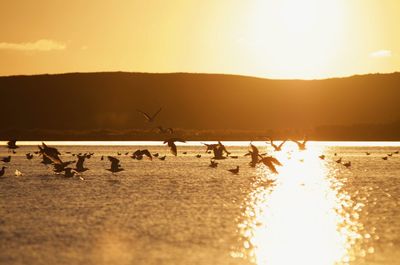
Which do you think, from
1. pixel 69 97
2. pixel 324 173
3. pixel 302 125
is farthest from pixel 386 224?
pixel 69 97

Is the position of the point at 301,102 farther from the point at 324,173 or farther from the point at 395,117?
the point at 324,173

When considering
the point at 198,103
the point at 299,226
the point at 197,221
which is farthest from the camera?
the point at 198,103

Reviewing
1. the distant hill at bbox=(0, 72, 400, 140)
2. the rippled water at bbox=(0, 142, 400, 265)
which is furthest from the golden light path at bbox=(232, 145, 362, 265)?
the distant hill at bbox=(0, 72, 400, 140)

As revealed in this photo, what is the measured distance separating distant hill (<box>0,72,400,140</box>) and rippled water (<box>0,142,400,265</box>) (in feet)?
459

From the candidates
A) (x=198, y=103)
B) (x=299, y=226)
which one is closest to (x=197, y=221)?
(x=299, y=226)

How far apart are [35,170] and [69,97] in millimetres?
142401

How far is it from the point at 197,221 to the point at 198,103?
170 meters

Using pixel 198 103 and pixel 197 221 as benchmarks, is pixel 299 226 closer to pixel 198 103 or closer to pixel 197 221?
pixel 197 221

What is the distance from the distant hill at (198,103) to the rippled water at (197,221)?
5510 inches

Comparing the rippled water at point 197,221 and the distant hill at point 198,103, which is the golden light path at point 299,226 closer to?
the rippled water at point 197,221

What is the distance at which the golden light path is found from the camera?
19.0 metres

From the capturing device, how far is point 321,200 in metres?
32.8

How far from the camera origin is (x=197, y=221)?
24.6 m

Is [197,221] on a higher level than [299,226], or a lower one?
lower
